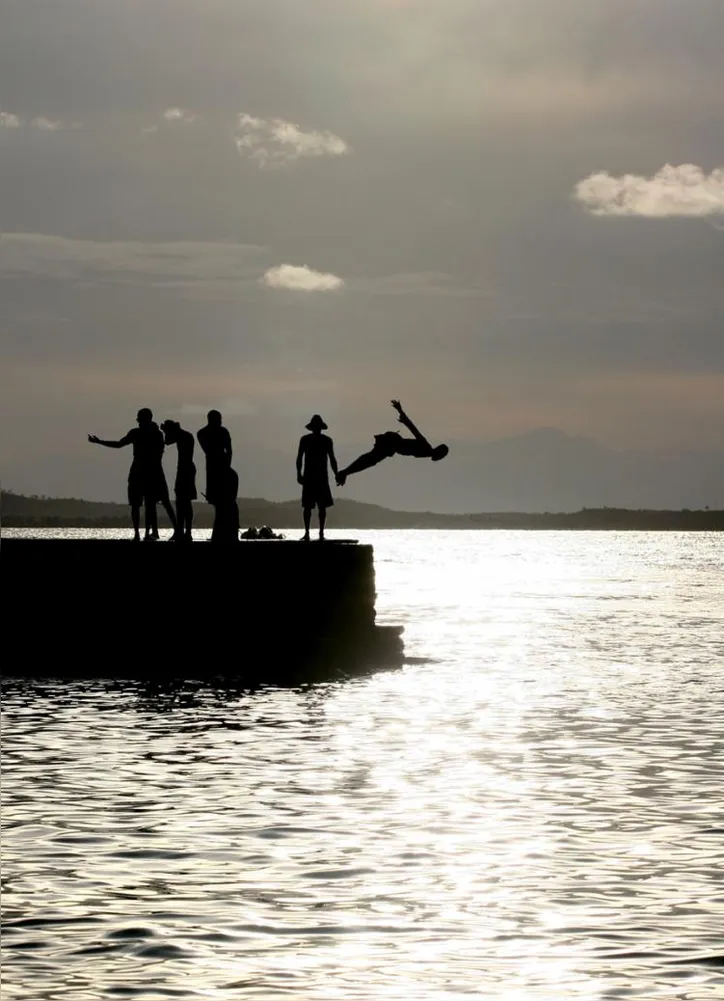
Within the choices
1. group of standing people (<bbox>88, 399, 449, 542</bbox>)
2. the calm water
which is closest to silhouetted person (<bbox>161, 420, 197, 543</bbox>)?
group of standing people (<bbox>88, 399, 449, 542</bbox>)

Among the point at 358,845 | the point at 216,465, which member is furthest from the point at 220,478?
the point at 358,845

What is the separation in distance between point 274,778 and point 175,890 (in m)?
5.14

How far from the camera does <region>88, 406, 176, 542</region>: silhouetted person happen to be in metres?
29.2

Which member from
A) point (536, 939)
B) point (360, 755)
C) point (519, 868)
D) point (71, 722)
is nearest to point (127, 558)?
point (71, 722)

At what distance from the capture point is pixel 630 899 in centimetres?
1041

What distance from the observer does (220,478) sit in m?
30.0

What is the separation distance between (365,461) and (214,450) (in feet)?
10.1

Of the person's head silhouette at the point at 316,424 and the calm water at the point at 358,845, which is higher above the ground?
the person's head silhouette at the point at 316,424

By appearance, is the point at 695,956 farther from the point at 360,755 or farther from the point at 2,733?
the point at 2,733

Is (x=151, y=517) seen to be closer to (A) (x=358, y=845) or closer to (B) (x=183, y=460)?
(B) (x=183, y=460)

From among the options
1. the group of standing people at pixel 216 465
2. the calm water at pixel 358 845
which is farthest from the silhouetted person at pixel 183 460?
the calm water at pixel 358 845

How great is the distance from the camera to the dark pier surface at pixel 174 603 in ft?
93.6

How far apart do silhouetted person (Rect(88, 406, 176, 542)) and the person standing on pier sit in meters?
0.78

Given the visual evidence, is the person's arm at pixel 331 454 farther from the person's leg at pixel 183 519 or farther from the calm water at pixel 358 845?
the calm water at pixel 358 845
